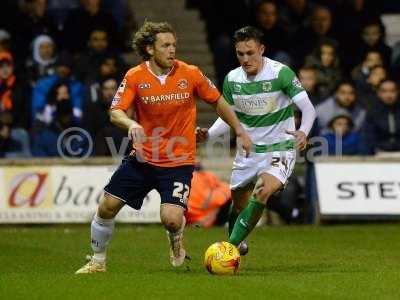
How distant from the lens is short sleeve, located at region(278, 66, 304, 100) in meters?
12.4

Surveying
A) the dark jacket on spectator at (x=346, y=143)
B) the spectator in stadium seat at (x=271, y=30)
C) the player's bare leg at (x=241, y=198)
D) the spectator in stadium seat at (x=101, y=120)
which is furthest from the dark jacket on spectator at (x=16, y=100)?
the player's bare leg at (x=241, y=198)

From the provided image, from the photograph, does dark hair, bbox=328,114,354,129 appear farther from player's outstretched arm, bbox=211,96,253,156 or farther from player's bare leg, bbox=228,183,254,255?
player's outstretched arm, bbox=211,96,253,156

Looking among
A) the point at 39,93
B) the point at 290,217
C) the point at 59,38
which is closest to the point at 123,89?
the point at 290,217

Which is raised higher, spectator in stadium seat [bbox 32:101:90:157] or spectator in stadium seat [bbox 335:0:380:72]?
spectator in stadium seat [bbox 335:0:380:72]

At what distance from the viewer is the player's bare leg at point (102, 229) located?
1148cm

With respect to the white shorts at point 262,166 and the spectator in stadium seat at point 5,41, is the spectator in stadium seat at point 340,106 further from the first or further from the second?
the white shorts at point 262,166

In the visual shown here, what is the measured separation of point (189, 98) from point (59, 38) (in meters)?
10.3

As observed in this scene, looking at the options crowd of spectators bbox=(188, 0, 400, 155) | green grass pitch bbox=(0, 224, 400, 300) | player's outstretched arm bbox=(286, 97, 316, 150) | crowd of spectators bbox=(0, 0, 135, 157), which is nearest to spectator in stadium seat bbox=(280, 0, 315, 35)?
crowd of spectators bbox=(188, 0, 400, 155)

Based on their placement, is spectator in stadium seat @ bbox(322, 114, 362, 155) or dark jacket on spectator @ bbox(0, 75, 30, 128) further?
dark jacket on spectator @ bbox(0, 75, 30, 128)

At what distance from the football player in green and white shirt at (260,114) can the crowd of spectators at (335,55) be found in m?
6.35

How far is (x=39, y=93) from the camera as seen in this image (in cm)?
1980

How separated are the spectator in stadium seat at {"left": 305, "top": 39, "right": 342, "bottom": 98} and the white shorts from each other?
745 centimetres

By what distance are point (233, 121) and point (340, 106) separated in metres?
8.30

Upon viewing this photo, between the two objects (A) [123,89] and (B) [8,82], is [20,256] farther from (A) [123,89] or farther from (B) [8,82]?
(B) [8,82]
